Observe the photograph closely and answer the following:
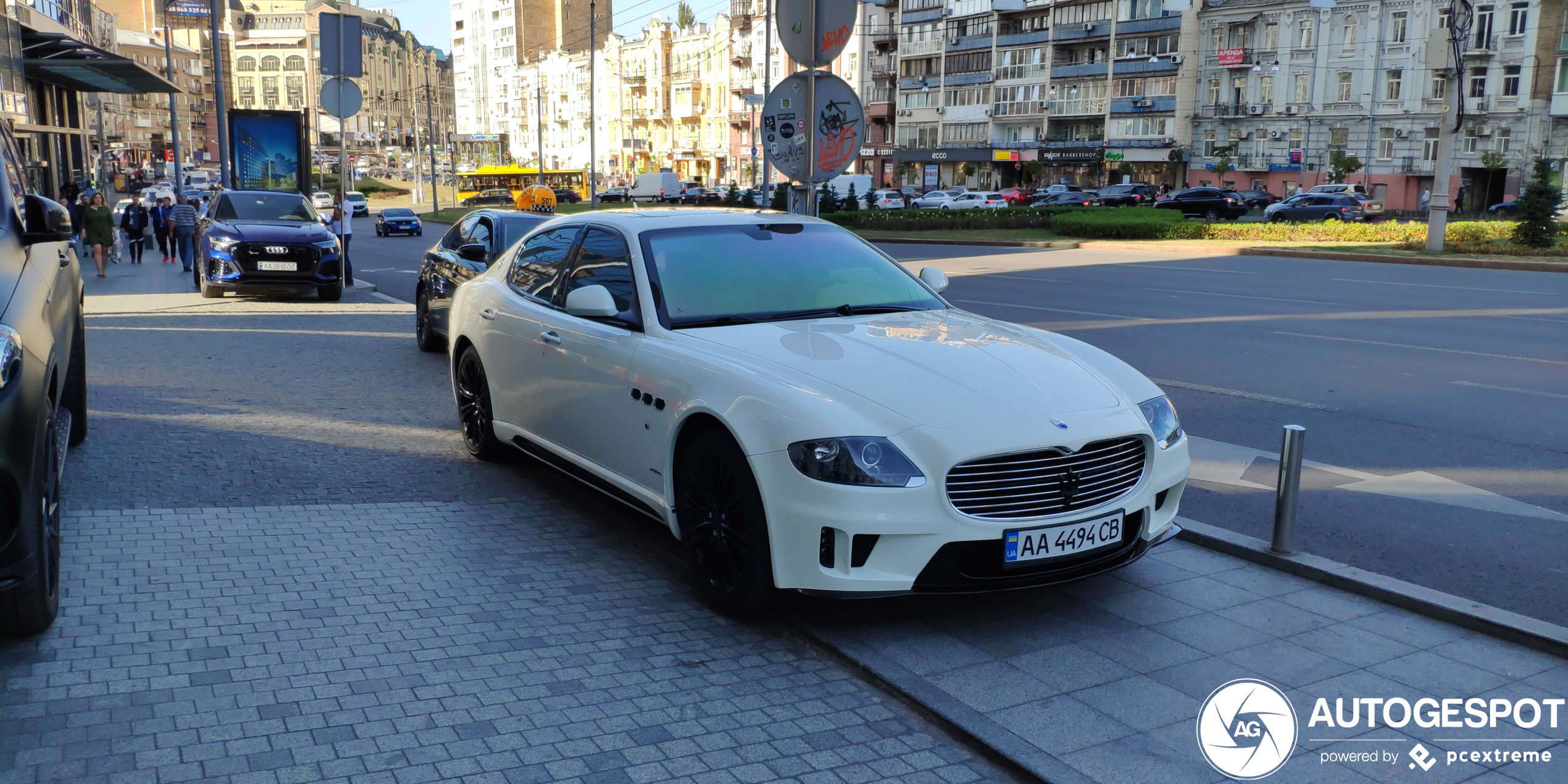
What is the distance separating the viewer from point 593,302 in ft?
17.9

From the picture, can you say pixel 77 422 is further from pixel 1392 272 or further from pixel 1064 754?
pixel 1392 272

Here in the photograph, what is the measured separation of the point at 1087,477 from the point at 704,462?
1.46 metres

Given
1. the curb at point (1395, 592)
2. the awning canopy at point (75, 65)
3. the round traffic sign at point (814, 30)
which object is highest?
the awning canopy at point (75, 65)

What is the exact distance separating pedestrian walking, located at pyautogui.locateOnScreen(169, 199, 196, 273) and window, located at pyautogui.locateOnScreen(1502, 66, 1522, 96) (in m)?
56.5

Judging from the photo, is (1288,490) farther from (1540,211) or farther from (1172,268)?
(1540,211)

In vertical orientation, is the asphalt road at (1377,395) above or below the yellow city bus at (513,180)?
below

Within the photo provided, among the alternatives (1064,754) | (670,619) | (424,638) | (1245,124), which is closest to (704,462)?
(670,619)

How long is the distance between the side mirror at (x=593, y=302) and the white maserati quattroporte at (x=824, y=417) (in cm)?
1

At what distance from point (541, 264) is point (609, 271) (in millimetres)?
854

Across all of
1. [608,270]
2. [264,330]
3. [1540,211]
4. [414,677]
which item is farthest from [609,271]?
[1540,211]

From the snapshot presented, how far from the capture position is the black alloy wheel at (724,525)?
455cm

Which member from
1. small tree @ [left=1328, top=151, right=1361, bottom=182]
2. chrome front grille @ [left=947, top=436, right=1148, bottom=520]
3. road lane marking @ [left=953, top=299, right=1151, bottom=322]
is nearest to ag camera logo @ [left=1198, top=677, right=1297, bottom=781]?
chrome front grille @ [left=947, top=436, right=1148, bottom=520]

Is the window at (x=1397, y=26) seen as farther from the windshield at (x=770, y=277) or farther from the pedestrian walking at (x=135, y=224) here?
the windshield at (x=770, y=277)

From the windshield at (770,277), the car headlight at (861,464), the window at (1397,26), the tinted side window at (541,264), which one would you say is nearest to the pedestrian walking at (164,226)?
the tinted side window at (541,264)
